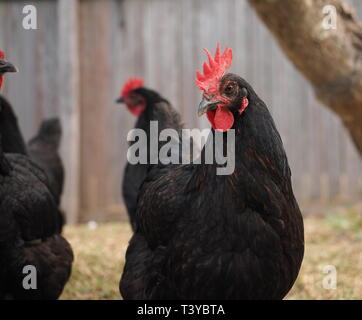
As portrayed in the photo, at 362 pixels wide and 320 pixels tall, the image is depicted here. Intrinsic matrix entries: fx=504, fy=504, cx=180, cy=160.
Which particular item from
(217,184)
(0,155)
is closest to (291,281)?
(217,184)

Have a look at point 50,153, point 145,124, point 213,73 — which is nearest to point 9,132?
point 145,124

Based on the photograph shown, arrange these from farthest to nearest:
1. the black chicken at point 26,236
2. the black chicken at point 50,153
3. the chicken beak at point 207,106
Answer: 1. the black chicken at point 50,153
2. the black chicken at point 26,236
3. the chicken beak at point 207,106

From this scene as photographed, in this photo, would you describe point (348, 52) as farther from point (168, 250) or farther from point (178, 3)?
point (168, 250)

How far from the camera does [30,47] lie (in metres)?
6.05

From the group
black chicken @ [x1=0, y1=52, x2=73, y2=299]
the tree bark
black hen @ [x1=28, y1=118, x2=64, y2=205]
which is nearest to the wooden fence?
black hen @ [x1=28, y1=118, x2=64, y2=205]

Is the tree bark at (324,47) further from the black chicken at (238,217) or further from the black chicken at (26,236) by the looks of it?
the black chicken at (26,236)

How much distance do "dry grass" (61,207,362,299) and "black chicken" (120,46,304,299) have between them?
4.04 feet

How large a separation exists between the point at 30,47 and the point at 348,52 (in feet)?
12.0

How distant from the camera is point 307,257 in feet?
14.7

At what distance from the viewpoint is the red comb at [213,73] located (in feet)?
7.55

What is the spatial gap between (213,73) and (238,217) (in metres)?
0.68

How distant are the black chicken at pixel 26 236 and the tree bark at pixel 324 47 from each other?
225 cm

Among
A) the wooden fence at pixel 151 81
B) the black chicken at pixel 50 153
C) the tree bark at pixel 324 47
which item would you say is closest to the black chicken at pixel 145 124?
the black chicken at pixel 50 153

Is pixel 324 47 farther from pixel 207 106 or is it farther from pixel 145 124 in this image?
pixel 207 106
